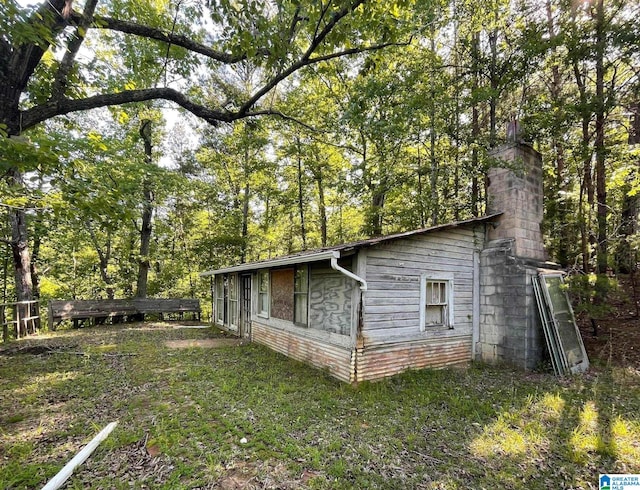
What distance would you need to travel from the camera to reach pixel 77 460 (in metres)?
3.23

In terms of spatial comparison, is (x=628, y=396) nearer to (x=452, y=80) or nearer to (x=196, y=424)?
(x=196, y=424)

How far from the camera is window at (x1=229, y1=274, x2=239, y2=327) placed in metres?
11.3

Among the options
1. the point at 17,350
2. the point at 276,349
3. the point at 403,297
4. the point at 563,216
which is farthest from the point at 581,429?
the point at 17,350

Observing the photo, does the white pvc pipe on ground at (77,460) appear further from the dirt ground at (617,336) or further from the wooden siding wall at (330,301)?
the dirt ground at (617,336)

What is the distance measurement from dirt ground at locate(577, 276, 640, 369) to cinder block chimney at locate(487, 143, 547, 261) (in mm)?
1811

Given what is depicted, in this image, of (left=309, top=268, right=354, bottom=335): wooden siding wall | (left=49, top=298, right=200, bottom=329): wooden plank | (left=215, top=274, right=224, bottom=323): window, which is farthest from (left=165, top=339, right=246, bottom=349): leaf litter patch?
(left=49, top=298, right=200, bottom=329): wooden plank

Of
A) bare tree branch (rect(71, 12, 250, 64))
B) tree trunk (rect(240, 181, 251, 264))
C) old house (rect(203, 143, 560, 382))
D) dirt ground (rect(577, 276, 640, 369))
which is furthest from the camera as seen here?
tree trunk (rect(240, 181, 251, 264))

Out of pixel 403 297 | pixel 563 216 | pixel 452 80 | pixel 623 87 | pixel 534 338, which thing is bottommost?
pixel 534 338

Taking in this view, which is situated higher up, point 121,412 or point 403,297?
point 403,297

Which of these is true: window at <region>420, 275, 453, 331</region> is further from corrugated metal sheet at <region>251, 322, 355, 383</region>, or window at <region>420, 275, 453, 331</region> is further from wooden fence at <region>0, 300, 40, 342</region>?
wooden fence at <region>0, 300, 40, 342</region>

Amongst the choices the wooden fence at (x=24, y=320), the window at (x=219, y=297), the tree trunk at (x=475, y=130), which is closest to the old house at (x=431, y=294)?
the tree trunk at (x=475, y=130)

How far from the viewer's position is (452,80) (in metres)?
9.16

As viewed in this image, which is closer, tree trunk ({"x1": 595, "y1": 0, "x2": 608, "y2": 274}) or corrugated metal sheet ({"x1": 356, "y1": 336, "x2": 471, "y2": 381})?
corrugated metal sheet ({"x1": 356, "y1": 336, "x2": 471, "y2": 381})

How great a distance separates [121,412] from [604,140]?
1316 cm
